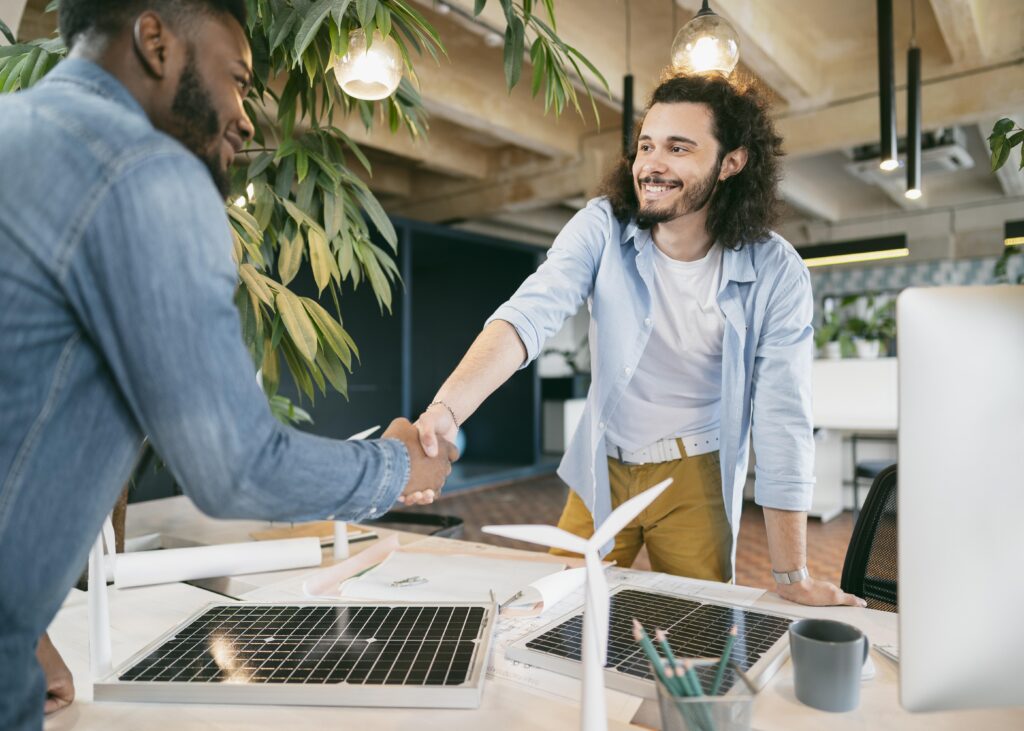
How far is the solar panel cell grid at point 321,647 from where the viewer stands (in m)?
0.91

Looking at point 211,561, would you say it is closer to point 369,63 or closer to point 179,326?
point 179,326

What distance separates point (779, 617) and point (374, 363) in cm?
647

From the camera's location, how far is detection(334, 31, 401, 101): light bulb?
5.86 ft

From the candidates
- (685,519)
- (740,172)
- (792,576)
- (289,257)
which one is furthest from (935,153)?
(289,257)

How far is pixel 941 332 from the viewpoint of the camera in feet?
2.00

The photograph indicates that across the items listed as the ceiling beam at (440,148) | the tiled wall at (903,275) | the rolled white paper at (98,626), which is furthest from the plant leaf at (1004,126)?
the tiled wall at (903,275)

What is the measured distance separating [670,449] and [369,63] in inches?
47.7

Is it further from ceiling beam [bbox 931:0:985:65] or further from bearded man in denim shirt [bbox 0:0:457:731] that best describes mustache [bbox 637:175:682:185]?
ceiling beam [bbox 931:0:985:65]

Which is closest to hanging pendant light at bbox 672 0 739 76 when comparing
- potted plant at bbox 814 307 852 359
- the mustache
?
the mustache

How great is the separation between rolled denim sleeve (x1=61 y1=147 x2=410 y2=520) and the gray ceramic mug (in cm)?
65

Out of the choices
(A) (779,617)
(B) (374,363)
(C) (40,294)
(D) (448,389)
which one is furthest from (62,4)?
(B) (374,363)

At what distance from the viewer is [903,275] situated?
11.1m

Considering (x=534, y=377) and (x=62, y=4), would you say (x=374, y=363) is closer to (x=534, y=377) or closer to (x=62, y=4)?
(x=534, y=377)

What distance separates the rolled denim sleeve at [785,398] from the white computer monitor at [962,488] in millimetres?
Result: 873
